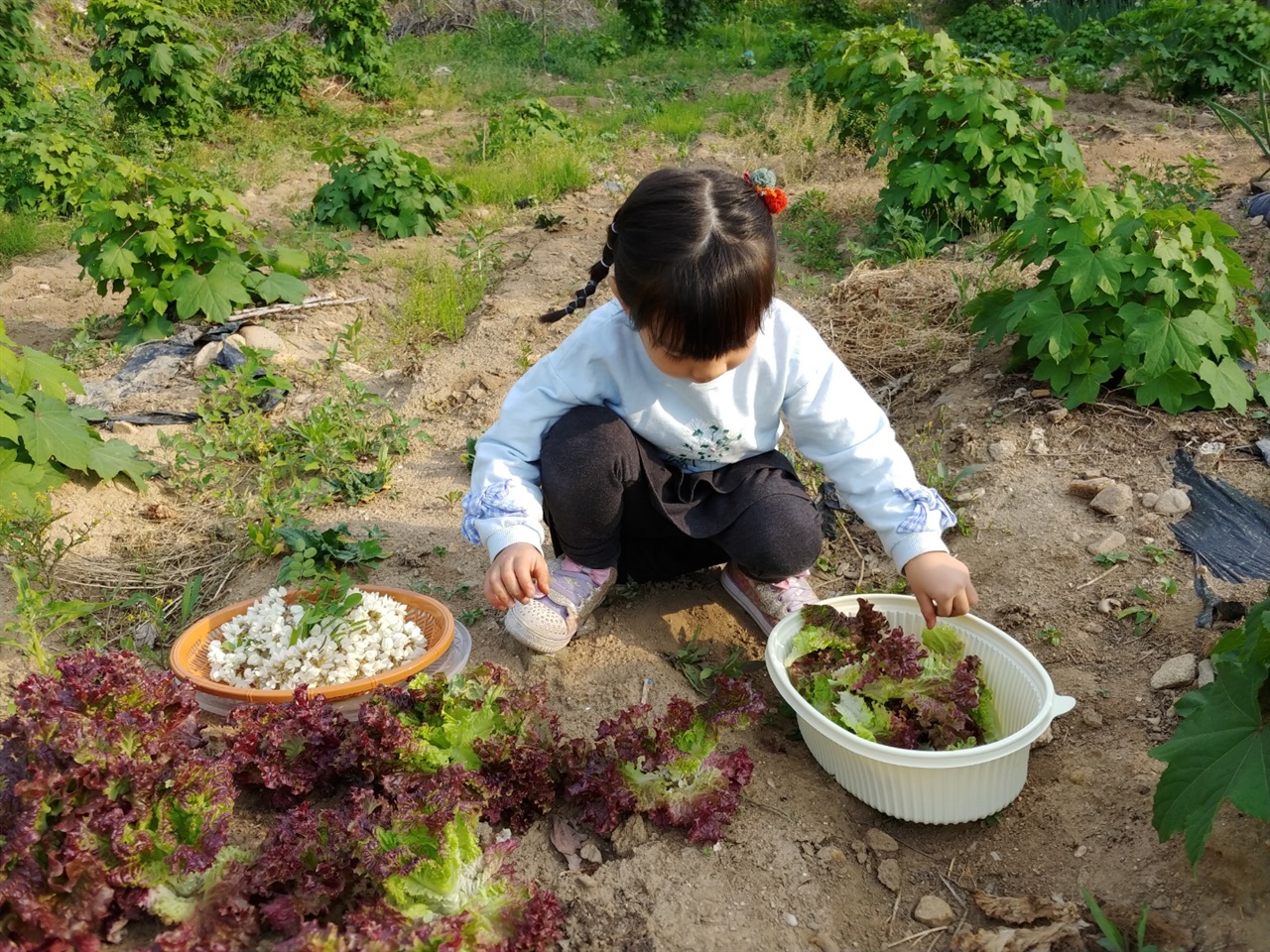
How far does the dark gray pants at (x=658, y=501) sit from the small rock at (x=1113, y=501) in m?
1.04

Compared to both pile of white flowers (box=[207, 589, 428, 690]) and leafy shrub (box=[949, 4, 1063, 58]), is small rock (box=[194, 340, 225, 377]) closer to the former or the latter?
pile of white flowers (box=[207, 589, 428, 690])

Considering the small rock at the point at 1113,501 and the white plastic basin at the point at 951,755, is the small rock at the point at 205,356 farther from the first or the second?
the small rock at the point at 1113,501

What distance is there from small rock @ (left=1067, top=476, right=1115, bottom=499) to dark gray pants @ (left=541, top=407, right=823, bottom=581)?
3.45ft

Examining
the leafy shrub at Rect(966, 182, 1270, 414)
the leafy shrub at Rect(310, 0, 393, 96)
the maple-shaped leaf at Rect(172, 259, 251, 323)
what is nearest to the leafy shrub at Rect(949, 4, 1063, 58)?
the leafy shrub at Rect(310, 0, 393, 96)

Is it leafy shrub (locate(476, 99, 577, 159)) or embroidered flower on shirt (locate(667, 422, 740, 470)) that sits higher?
embroidered flower on shirt (locate(667, 422, 740, 470))

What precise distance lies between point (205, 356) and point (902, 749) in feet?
12.6

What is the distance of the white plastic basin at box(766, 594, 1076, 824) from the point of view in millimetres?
2055

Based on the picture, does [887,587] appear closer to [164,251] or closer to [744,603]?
[744,603]

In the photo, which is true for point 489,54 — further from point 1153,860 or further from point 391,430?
point 1153,860

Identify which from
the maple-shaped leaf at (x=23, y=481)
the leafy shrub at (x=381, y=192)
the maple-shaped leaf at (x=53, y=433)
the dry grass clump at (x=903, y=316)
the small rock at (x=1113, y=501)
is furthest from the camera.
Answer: the leafy shrub at (x=381, y=192)

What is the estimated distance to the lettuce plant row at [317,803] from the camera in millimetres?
1818

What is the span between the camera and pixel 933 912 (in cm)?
204

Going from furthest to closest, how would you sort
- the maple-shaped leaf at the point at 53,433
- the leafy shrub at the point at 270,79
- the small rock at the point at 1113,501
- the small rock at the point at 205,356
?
1. the leafy shrub at the point at 270,79
2. the small rock at the point at 205,356
3. the maple-shaped leaf at the point at 53,433
4. the small rock at the point at 1113,501

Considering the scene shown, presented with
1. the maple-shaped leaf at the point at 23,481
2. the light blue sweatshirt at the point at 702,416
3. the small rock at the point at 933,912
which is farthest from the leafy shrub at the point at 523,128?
the small rock at the point at 933,912
